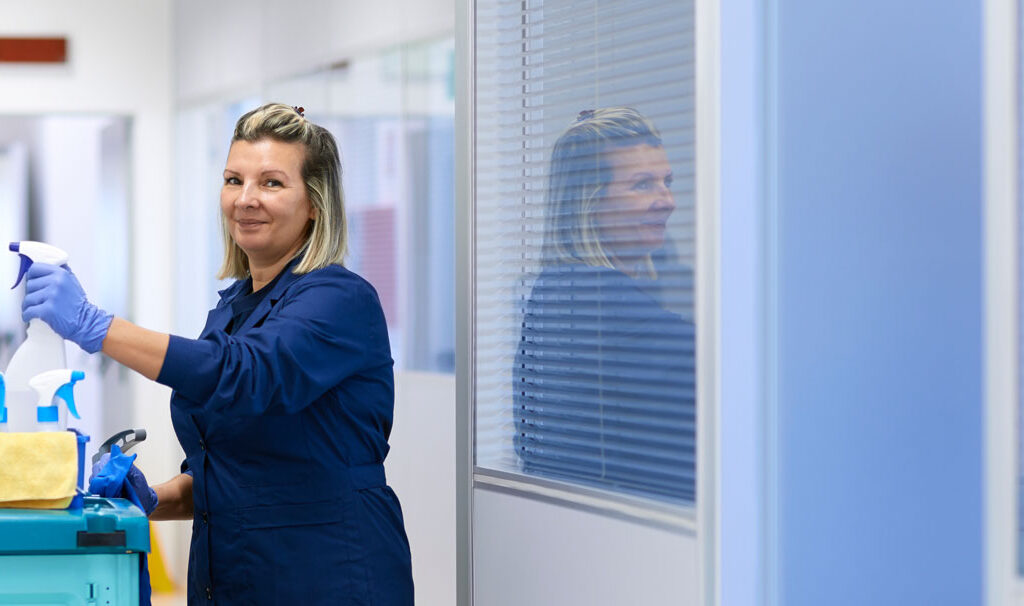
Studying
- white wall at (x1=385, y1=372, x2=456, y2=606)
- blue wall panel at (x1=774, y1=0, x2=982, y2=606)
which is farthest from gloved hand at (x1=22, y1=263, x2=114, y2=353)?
white wall at (x1=385, y1=372, x2=456, y2=606)

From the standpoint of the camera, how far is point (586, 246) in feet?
6.18

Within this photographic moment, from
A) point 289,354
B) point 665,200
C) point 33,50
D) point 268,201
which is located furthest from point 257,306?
point 33,50

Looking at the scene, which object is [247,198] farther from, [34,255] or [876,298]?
[876,298]

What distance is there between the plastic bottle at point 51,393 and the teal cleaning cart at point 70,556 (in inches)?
5.7

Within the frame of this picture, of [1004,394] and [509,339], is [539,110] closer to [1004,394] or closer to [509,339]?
[509,339]

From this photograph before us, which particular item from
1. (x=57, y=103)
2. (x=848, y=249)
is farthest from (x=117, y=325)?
(x=57, y=103)

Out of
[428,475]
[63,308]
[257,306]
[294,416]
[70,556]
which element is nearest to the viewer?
Result: [70,556]

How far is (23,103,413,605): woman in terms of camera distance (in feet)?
6.30

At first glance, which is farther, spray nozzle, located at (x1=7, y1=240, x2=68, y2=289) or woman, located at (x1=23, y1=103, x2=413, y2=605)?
woman, located at (x1=23, y1=103, x2=413, y2=605)

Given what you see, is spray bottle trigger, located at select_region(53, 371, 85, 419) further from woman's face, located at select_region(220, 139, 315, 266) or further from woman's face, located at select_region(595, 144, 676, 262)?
woman's face, located at select_region(595, 144, 676, 262)

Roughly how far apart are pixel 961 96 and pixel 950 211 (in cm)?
15

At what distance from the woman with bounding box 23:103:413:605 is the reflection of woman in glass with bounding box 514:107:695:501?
28 cm

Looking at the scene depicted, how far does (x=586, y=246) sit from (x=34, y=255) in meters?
0.82

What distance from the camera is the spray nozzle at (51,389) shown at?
1710mm
